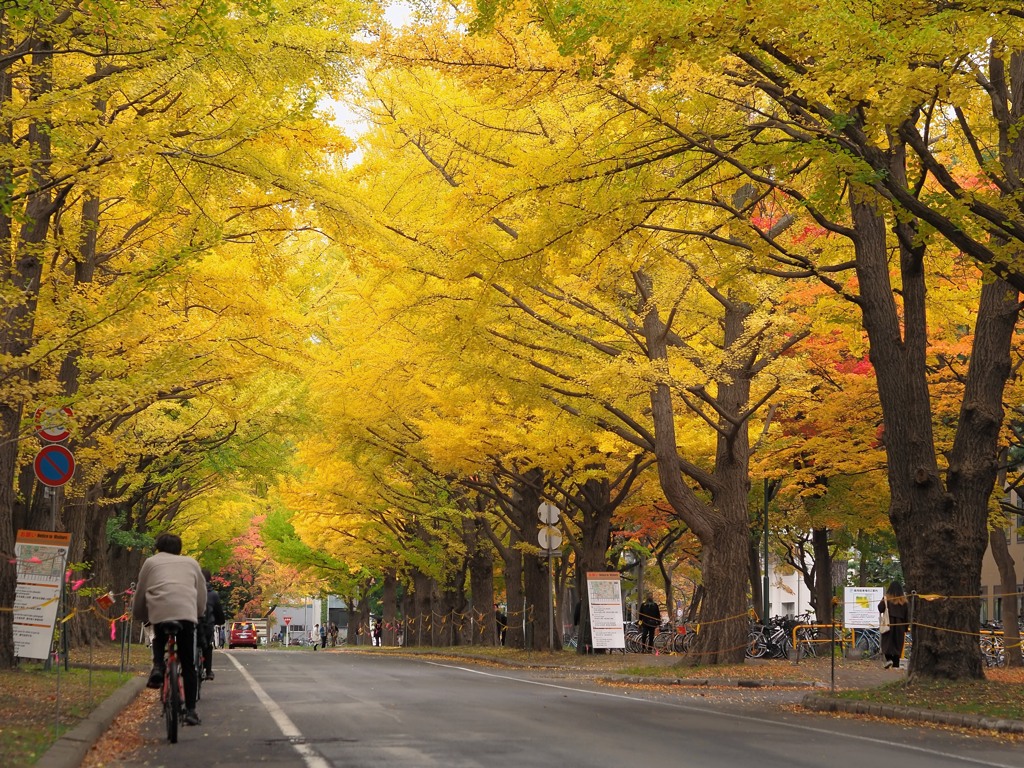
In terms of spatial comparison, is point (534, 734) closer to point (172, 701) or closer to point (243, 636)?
point (172, 701)

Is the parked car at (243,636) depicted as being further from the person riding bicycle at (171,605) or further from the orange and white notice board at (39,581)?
the person riding bicycle at (171,605)

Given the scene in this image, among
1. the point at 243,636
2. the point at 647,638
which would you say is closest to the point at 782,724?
the point at 647,638

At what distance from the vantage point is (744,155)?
13680 millimetres

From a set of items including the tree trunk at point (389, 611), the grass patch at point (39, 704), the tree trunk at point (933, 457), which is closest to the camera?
the grass patch at point (39, 704)

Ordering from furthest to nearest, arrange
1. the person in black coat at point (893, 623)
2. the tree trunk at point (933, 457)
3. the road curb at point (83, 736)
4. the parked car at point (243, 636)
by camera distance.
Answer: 1. the parked car at point (243, 636)
2. the person in black coat at point (893, 623)
3. the tree trunk at point (933, 457)
4. the road curb at point (83, 736)

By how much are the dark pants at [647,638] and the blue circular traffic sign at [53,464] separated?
83.4 feet

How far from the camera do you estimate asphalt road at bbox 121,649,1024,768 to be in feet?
29.1

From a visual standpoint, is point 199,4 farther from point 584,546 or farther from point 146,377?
point 584,546

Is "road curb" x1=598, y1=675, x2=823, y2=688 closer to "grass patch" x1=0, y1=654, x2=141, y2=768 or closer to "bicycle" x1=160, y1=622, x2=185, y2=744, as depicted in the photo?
"grass patch" x1=0, y1=654, x2=141, y2=768

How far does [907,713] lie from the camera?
13.4 meters

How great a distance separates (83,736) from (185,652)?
1063mm

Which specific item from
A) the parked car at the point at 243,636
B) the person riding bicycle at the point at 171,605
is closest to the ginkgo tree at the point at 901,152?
the person riding bicycle at the point at 171,605

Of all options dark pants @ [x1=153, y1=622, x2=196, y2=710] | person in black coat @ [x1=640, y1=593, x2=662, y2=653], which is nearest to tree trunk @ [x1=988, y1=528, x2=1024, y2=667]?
person in black coat @ [x1=640, y1=593, x2=662, y2=653]

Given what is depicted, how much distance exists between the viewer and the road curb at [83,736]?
8.05m
